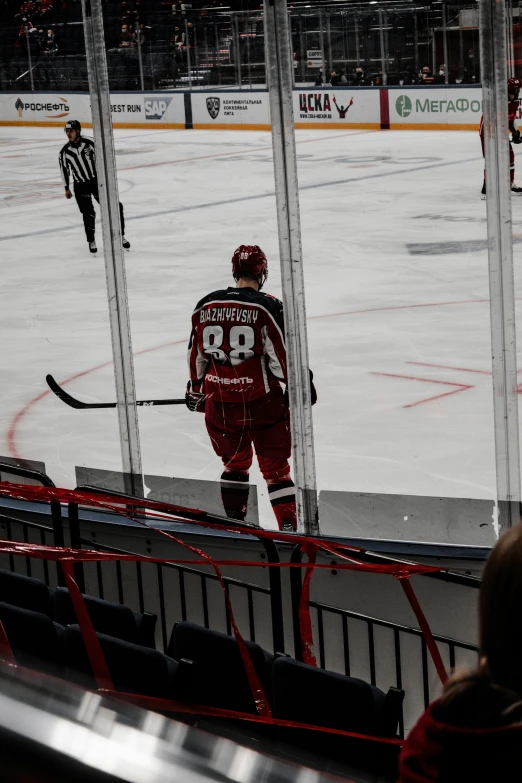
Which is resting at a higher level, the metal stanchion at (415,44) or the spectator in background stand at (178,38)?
the spectator in background stand at (178,38)

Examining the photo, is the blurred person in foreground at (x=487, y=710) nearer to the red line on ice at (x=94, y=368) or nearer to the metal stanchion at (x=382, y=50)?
the red line on ice at (x=94, y=368)

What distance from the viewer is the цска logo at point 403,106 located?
16.4m

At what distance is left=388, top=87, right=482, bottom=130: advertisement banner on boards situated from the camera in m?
15.2

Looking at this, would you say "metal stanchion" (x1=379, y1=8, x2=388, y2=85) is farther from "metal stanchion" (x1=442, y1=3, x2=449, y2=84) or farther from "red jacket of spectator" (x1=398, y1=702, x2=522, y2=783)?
"red jacket of spectator" (x1=398, y1=702, x2=522, y2=783)

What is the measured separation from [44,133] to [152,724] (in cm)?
1611

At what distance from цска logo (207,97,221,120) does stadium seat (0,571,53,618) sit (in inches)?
634

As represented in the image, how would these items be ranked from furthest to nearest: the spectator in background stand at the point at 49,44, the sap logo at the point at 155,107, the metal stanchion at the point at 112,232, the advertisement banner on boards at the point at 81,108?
the sap logo at the point at 155,107 < the advertisement banner on boards at the point at 81,108 < the spectator in background stand at the point at 49,44 < the metal stanchion at the point at 112,232

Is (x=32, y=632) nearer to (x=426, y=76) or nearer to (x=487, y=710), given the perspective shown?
(x=487, y=710)

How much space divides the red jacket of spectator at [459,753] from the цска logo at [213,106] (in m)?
17.9

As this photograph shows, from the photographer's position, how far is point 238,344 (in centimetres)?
357

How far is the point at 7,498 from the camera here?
12.4 ft

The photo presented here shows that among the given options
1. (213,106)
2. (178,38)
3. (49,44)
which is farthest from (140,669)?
(178,38)

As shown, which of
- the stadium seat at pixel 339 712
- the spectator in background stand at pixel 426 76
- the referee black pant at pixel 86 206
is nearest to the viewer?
the stadium seat at pixel 339 712

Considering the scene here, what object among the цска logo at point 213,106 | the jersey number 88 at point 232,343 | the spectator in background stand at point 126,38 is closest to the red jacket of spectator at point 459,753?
the jersey number 88 at point 232,343
